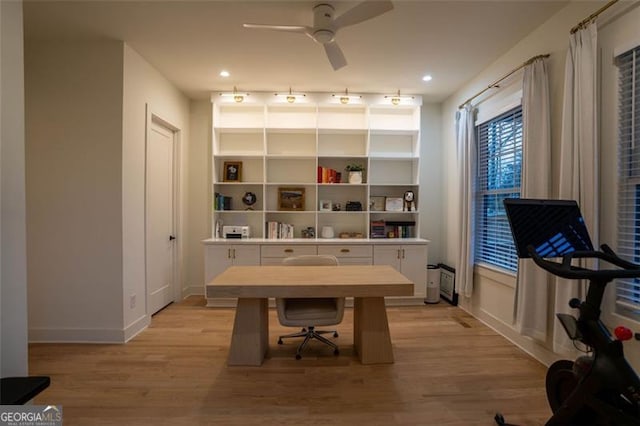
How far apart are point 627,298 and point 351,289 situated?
1811 mm

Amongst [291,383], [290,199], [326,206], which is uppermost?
[290,199]

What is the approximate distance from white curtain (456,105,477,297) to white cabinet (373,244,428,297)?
1.59 ft

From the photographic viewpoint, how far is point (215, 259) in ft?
13.5

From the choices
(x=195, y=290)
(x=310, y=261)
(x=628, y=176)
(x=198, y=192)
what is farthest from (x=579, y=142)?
(x=195, y=290)

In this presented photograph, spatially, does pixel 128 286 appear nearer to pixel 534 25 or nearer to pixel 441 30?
pixel 441 30

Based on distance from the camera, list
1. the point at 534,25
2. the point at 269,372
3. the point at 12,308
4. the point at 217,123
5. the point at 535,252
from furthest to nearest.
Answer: the point at 217,123, the point at 534,25, the point at 269,372, the point at 12,308, the point at 535,252

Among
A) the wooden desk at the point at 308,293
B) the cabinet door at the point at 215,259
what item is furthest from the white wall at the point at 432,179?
the cabinet door at the point at 215,259

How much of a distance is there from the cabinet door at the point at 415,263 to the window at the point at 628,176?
2.21m

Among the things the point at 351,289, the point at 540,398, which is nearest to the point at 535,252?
the point at 351,289

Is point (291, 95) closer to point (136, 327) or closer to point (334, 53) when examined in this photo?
point (334, 53)

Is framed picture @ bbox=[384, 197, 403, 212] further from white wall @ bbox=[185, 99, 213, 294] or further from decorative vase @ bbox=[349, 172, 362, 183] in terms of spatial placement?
white wall @ bbox=[185, 99, 213, 294]

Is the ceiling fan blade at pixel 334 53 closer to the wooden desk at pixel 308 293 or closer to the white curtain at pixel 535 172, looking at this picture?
the white curtain at pixel 535 172

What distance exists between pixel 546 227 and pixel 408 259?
2638mm

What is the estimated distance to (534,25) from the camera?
2738mm
